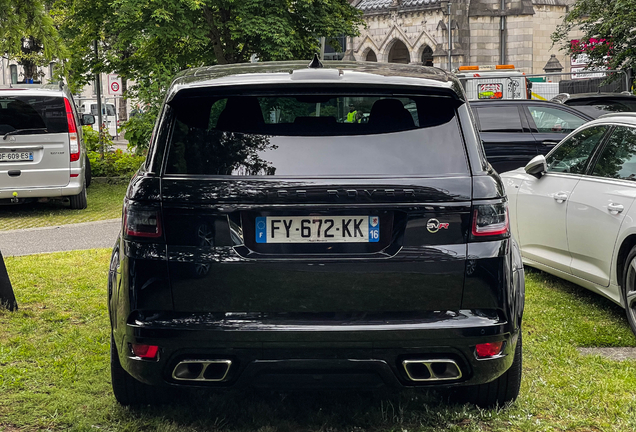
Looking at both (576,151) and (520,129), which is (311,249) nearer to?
(576,151)

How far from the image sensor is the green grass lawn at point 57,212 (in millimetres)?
13453

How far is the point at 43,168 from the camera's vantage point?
13695mm

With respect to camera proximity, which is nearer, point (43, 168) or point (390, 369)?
point (390, 369)

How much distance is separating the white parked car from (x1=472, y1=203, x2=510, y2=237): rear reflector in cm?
248

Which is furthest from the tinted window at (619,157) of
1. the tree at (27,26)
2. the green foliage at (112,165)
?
the green foliage at (112,165)

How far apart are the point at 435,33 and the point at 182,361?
178 feet

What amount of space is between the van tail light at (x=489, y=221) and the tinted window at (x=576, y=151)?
346 cm

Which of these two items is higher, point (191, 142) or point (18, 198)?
point (191, 142)

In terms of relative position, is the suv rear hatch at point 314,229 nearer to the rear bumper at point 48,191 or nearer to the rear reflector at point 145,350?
the rear reflector at point 145,350

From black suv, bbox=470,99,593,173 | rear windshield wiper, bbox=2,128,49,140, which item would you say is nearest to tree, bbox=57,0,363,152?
rear windshield wiper, bbox=2,128,49,140

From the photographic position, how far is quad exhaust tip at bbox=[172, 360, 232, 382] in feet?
11.7

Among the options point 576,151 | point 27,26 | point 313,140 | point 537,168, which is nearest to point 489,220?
point 313,140

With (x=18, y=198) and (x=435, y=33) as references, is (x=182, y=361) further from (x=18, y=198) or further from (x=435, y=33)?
(x=435, y=33)

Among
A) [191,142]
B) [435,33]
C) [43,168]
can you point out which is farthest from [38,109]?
[435,33]
